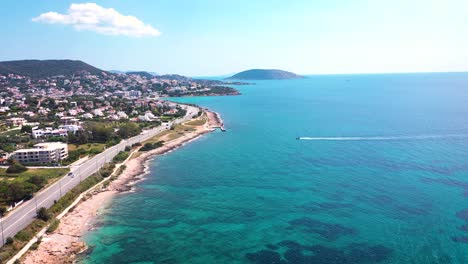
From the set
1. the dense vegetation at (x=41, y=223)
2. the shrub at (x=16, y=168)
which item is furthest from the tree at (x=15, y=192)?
the shrub at (x=16, y=168)

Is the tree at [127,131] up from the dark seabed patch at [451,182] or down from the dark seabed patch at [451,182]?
up

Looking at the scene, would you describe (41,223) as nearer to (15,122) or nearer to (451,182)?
(451,182)

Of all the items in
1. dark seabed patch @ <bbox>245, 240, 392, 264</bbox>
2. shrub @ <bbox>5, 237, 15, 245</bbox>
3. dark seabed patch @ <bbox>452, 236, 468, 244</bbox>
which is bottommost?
dark seabed patch @ <bbox>245, 240, 392, 264</bbox>

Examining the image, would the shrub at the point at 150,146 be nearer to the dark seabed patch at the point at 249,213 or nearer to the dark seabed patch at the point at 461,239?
the dark seabed patch at the point at 249,213

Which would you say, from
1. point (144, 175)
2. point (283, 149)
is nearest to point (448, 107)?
point (283, 149)

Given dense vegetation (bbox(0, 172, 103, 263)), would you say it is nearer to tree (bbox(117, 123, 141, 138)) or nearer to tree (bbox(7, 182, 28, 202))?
tree (bbox(7, 182, 28, 202))

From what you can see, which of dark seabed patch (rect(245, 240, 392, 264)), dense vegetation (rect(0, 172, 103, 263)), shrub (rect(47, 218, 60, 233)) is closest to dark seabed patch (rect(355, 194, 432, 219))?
dark seabed patch (rect(245, 240, 392, 264))
